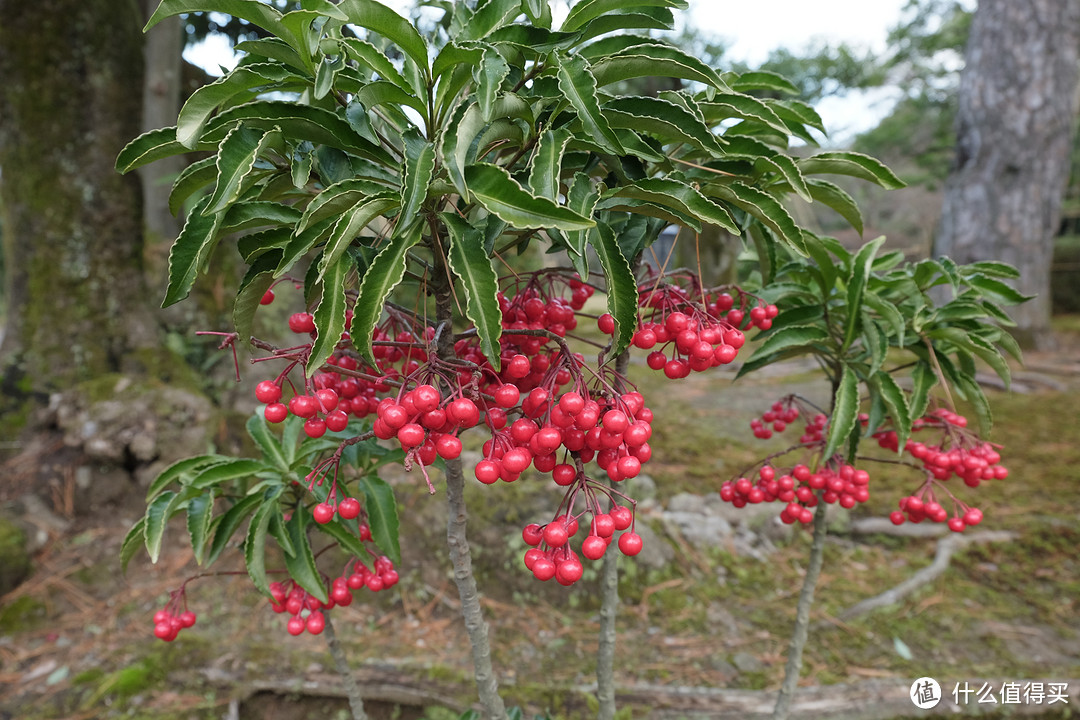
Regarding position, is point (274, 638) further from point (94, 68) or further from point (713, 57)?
point (713, 57)

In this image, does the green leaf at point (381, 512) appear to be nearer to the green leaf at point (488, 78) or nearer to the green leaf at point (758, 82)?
the green leaf at point (488, 78)

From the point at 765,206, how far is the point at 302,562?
127 cm

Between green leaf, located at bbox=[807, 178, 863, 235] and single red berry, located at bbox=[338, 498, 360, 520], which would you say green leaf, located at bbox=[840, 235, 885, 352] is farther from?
single red berry, located at bbox=[338, 498, 360, 520]

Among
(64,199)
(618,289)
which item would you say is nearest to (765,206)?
(618,289)

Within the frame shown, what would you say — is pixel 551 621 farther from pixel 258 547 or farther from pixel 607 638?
pixel 258 547

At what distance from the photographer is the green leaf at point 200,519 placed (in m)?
1.25

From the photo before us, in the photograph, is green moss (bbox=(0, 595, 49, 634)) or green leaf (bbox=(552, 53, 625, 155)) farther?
green moss (bbox=(0, 595, 49, 634))

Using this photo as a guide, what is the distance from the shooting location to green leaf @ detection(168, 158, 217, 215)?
944 mm

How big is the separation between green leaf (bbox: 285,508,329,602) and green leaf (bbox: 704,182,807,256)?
1.17 metres

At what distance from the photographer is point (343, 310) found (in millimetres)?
832

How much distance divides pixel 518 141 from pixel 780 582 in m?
2.60

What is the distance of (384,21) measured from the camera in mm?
840

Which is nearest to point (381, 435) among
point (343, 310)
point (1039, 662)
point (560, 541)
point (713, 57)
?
point (343, 310)

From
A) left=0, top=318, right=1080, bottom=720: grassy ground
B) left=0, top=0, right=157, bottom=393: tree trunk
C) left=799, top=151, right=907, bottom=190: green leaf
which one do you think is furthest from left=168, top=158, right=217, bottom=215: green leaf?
left=0, top=0, right=157, bottom=393: tree trunk
